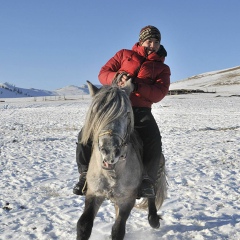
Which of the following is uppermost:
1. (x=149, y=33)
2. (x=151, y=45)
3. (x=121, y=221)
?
(x=149, y=33)

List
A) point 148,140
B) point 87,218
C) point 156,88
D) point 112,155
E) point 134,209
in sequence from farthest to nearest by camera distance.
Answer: point 134,209
point 148,140
point 156,88
point 87,218
point 112,155

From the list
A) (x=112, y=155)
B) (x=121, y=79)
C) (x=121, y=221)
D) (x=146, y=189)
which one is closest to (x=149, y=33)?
(x=121, y=79)

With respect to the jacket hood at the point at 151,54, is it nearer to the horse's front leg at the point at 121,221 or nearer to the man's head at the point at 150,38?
the man's head at the point at 150,38

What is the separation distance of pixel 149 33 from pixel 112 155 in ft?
8.15

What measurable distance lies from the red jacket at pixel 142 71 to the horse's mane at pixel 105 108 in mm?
898

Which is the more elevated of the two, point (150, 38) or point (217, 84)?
point (217, 84)

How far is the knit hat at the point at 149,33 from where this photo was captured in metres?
5.10

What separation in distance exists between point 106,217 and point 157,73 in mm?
2944

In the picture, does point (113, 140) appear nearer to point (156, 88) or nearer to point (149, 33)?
point (156, 88)

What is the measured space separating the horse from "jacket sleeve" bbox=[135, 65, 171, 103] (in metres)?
0.54

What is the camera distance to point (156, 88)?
15.5ft

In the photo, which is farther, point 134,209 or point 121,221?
point 134,209

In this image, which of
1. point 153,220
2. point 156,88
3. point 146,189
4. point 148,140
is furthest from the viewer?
point 153,220

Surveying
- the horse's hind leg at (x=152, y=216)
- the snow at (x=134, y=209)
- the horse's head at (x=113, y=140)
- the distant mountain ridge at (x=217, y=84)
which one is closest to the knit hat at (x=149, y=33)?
the horse's head at (x=113, y=140)
